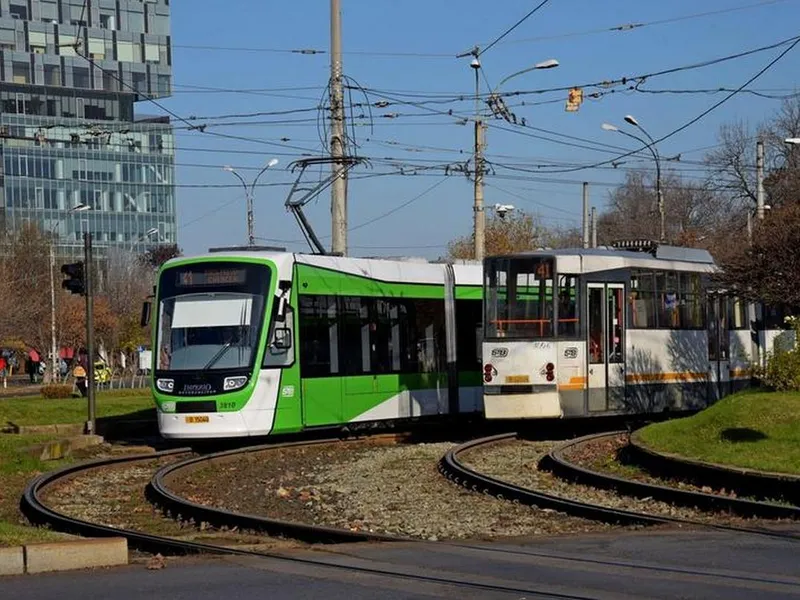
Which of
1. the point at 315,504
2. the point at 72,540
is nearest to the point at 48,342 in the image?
the point at 315,504

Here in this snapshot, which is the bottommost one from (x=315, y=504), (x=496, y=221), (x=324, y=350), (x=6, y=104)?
(x=315, y=504)

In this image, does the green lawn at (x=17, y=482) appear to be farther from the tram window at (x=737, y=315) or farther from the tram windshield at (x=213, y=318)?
the tram window at (x=737, y=315)

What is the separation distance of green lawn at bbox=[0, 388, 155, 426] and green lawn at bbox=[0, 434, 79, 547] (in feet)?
15.2

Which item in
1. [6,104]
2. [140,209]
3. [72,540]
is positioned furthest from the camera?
[140,209]

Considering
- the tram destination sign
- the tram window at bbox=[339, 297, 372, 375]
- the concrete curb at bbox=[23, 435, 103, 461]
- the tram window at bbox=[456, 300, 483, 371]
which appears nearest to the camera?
the concrete curb at bbox=[23, 435, 103, 461]

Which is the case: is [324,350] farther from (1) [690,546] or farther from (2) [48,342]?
(2) [48,342]

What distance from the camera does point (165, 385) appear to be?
22609mm

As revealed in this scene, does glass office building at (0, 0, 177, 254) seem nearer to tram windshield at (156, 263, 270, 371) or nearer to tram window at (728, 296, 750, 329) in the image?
tram window at (728, 296, 750, 329)

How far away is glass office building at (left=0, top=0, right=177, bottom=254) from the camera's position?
107875 mm

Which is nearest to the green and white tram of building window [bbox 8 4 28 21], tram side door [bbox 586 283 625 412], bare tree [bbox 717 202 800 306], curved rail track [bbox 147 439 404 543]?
curved rail track [bbox 147 439 404 543]

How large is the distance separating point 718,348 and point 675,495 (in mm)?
13076

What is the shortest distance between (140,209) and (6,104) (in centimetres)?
1423

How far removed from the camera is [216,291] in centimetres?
2266

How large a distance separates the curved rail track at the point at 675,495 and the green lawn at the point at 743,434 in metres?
1.15
